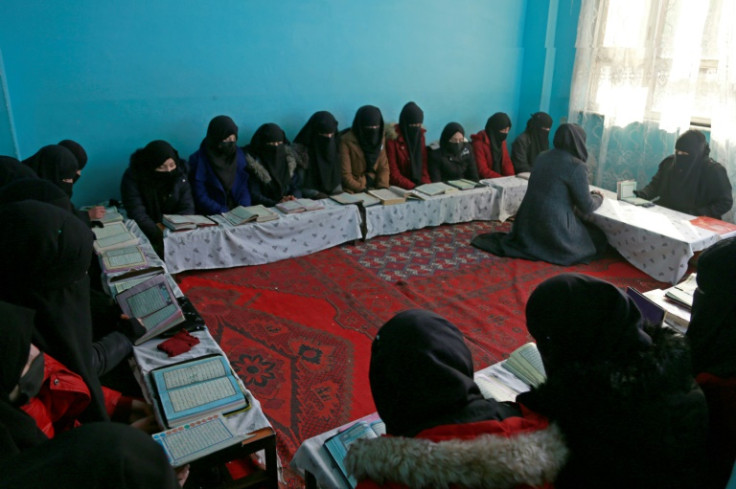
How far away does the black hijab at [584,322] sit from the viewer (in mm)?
1426

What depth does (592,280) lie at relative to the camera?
61.5 inches

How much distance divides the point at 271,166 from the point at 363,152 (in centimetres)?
105

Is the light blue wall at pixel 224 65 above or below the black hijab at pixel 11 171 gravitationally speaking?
above

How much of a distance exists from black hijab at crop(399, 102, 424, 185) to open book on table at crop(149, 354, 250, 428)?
3.89 m

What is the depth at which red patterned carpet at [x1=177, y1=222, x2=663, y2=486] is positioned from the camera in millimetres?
2806

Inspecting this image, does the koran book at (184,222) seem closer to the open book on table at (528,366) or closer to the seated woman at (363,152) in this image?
the seated woman at (363,152)

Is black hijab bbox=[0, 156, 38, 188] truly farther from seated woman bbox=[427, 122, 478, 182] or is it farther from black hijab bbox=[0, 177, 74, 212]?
seated woman bbox=[427, 122, 478, 182]

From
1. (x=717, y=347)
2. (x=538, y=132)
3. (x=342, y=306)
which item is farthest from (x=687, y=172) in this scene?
(x=717, y=347)

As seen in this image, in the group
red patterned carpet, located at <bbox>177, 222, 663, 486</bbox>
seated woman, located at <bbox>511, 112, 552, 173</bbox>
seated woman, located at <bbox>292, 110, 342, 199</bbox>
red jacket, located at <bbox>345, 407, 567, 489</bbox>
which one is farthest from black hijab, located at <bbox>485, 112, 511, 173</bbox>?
red jacket, located at <bbox>345, 407, 567, 489</bbox>

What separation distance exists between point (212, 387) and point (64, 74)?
349 centimetres

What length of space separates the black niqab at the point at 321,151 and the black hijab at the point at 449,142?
126cm

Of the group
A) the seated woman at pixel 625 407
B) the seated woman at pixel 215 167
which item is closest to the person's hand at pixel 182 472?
the seated woman at pixel 625 407

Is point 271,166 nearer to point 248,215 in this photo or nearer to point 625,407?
point 248,215

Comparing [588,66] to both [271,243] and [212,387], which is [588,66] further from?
[212,387]
